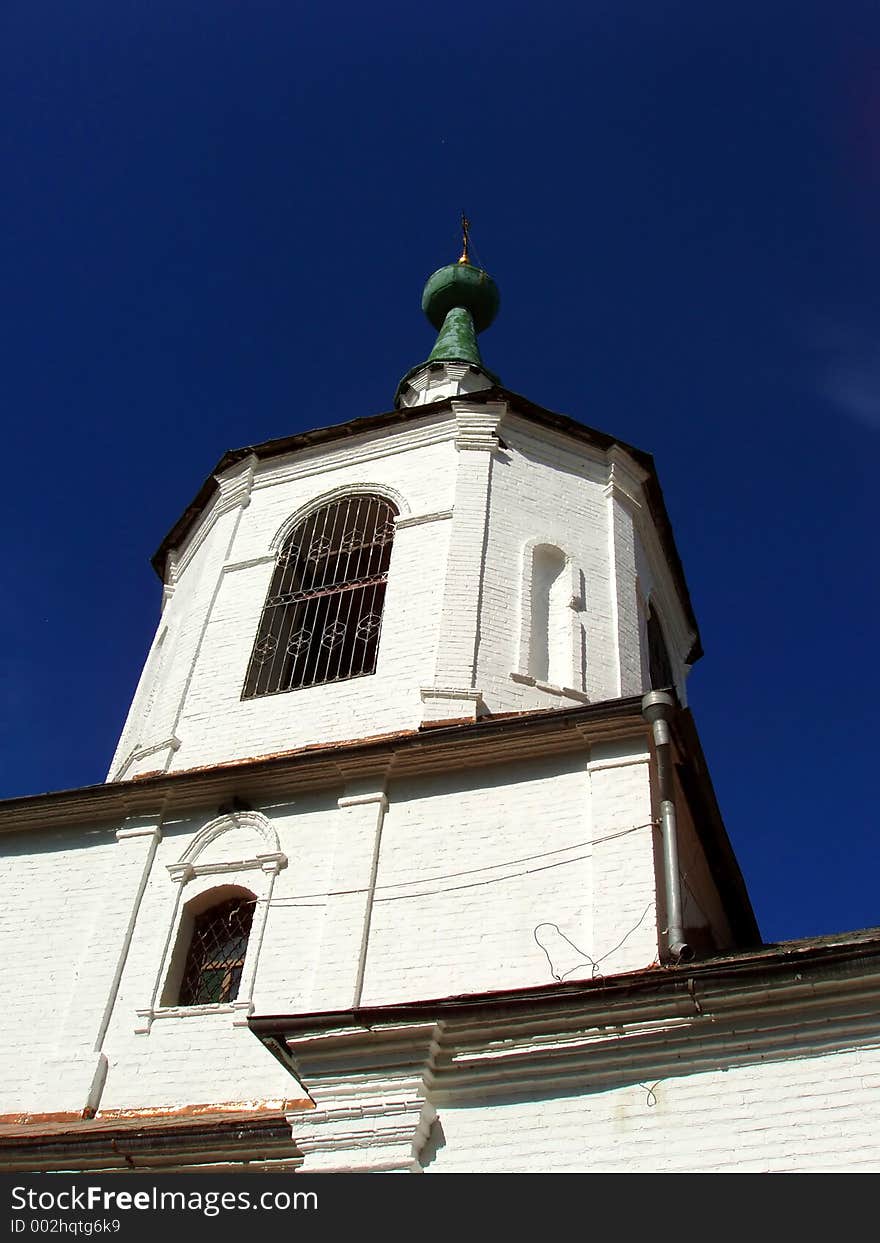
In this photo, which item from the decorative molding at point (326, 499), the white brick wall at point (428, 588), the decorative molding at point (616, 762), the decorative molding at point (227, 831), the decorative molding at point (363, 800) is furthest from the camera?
the decorative molding at point (326, 499)

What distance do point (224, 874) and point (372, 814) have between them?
136 cm

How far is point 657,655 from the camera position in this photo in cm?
1442

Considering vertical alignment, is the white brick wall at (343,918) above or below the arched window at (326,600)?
below

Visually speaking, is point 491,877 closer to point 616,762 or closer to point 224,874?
point 616,762

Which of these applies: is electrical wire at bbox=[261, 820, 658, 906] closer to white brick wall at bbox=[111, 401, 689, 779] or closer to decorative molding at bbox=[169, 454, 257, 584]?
white brick wall at bbox=[111, 401, 689, 779]

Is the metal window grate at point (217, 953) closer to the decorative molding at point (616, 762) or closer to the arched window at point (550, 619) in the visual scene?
the decorative molding at point (616, 762)

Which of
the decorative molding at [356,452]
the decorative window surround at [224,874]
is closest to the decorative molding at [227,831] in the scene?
the decorative window surround at [224,874]

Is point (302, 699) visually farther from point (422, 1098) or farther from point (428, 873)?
point (422, 1098)

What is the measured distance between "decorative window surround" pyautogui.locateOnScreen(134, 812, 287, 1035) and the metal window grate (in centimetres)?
21

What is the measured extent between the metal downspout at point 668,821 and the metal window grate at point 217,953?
345cm

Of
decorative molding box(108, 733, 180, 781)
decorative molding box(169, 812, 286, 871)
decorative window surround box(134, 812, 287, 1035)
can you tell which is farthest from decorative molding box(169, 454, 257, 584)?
decorative window surround box(134, 812, 287, 1035)

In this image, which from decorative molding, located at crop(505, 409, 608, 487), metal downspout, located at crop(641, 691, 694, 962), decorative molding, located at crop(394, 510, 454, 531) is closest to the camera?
metal downspout, located at crop(641, 691, 694, 962)

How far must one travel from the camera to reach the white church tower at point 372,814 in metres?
8.23

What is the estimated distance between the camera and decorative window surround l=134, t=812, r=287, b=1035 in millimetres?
9320
